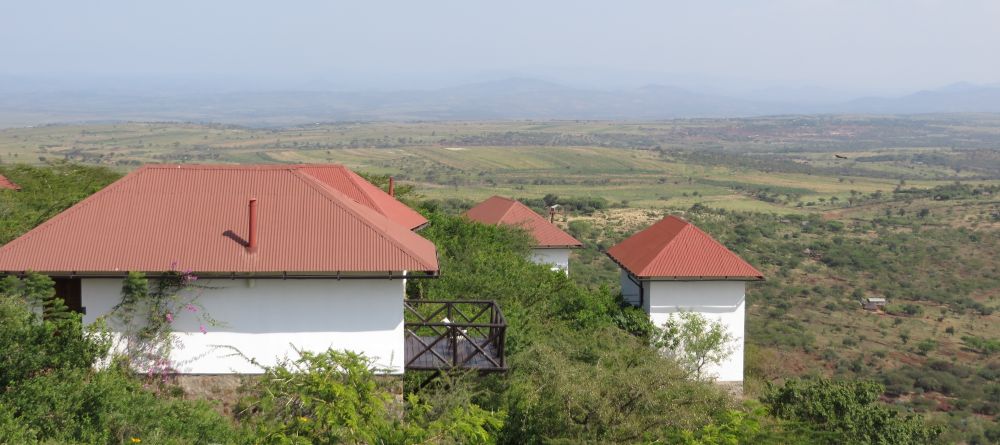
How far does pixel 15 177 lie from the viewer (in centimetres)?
2642

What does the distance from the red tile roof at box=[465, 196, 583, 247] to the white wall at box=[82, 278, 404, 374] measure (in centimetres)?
1759

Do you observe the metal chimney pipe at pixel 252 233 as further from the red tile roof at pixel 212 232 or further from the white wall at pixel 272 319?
the white wall at pixel 272 319

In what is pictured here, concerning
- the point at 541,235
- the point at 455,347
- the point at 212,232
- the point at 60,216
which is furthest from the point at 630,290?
the point at 60,216

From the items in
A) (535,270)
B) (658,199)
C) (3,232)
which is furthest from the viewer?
(658,199)

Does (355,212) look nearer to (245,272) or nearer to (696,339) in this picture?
(245,272)

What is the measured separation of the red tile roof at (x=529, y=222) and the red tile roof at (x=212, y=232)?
636 inches

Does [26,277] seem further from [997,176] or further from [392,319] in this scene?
[997,176]

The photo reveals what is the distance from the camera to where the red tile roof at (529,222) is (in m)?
31.9

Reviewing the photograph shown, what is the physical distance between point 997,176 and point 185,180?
132 meters

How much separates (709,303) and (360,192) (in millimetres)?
8512

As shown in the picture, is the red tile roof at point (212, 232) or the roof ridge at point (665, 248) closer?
the red tile roof at point (212, 232)

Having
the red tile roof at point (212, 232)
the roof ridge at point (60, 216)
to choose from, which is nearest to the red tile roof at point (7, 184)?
the roof ridge at point (60, 216)

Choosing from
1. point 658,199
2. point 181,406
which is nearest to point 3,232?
point 181,406

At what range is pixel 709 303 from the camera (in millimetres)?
22359
